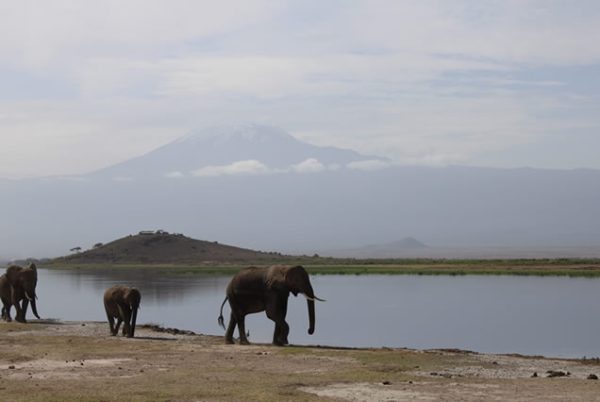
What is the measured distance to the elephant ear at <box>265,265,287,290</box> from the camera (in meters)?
33.5

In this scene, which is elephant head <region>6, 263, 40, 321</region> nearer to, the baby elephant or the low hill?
the baby elephant

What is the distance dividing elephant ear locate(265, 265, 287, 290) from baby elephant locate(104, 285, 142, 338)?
5827 mm

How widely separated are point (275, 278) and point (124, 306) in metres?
6.78

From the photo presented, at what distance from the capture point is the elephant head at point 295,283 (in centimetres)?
3319

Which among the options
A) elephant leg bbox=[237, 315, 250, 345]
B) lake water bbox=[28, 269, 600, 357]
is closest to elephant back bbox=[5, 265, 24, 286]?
lake water bbox=[28, 269, 600, 357]

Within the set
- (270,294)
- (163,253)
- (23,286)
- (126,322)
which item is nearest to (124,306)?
(126,322)

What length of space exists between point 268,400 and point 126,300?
17552mm

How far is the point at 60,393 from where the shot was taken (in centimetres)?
2139

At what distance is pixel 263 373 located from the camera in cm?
2480

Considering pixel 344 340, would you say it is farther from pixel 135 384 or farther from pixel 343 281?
pixel 343 281

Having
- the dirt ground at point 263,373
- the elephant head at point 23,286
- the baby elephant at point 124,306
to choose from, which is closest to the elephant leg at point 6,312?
the elephant head at point 23,286

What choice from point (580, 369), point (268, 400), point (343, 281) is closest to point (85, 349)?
point (268, 400)

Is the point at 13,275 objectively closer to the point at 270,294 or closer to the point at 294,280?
the point at 270,294

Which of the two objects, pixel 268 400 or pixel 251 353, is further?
pixel 251 353
